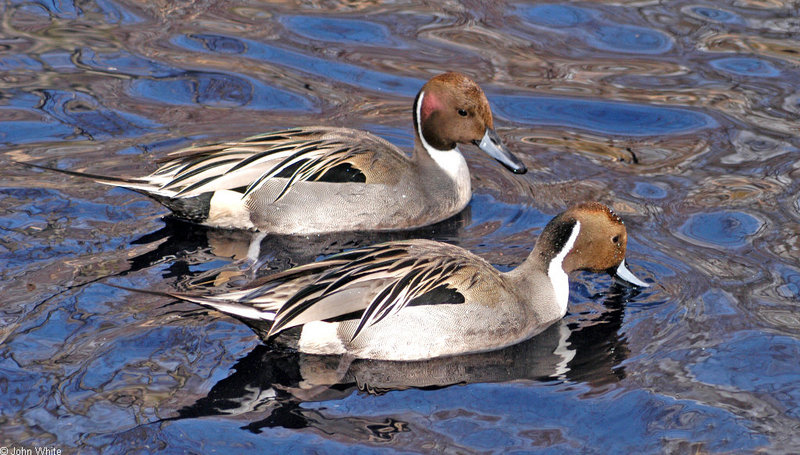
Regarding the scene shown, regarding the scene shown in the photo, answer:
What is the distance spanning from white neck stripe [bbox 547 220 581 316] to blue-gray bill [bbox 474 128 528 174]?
155cm

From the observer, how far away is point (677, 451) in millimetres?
5340

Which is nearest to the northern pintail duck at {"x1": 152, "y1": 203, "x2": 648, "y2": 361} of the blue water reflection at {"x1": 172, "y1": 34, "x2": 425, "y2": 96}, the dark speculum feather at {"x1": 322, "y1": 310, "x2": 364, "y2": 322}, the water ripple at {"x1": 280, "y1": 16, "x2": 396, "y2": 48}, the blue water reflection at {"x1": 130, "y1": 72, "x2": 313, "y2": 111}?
the dark speculum feather at {"x1": 322, "y1": 310, "x2": 364, "y2": 322}

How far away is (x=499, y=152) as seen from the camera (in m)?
8.23

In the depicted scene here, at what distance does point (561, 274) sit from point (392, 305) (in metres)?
1.17

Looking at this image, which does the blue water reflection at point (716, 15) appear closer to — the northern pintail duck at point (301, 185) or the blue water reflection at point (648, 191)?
the blue water reflection at point (648, 191)

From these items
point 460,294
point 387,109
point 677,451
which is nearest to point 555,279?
point 460,294

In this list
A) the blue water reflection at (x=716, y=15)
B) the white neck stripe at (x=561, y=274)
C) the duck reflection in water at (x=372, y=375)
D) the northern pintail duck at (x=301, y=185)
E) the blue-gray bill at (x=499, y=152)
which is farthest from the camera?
the blue water reflection at (x=716, y=15)

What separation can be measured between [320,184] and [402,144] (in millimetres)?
1607

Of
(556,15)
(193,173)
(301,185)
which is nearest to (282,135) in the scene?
(301,185)

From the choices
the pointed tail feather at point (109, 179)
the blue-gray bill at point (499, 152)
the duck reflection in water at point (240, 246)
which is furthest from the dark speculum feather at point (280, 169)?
the blue-gray bill at point (499, 152)

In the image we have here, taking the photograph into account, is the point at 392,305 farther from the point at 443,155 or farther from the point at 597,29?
the point at 597,29

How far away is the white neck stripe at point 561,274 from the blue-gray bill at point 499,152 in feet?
5.10

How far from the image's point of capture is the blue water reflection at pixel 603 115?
9.59m

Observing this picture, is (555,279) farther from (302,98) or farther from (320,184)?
(302,98)
